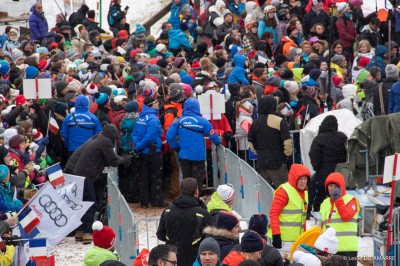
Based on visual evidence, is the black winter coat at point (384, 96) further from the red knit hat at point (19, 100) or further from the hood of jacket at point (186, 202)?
the hood of jacket at point (186, 202)

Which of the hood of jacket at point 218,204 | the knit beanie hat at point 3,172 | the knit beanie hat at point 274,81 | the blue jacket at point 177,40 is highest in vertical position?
the blue jacket at point 177,40

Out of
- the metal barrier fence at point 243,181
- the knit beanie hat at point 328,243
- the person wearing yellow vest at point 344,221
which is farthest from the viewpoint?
the metal barrier fence at point 243,181

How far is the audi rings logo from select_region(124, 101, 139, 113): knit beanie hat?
4.92 metres

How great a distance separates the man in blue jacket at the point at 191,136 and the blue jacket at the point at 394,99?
9.65 feet

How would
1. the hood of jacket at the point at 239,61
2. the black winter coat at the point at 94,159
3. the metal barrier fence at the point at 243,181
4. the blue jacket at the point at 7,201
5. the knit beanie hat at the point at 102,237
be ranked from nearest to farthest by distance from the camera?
the knit beanie hat at the point at 102,237 → the blue jacket at the point at 7,201 → the metal barrier fence at the point at 243,181 → the black winter coat at the point at 94,159 → the hood of jacket at the point at 239,61

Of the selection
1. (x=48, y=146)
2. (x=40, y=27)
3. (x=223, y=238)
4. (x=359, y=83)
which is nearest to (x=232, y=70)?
(x=359, y=83)

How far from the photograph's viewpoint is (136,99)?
2028 centimetres

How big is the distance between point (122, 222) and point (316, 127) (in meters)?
4.38

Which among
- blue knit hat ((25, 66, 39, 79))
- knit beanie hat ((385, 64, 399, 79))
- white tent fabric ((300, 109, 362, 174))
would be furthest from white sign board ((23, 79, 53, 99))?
knit beanie hat ((385, 64, 399, 79))

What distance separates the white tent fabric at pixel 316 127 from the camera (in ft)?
63.1

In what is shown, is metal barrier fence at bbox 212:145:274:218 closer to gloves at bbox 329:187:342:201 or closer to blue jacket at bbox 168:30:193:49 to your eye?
gloves at bbox 329:187:342:201

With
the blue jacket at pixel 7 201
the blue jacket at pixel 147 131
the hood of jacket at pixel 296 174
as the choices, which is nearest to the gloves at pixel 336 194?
→ the hood of jacket at pixel 296 174

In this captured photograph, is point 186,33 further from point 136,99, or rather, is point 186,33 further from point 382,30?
point 136,99

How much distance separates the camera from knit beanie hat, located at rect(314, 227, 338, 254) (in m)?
13.0
